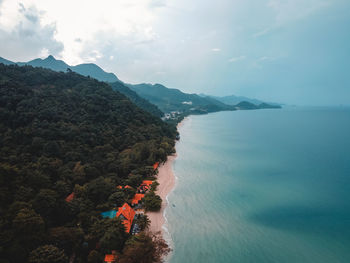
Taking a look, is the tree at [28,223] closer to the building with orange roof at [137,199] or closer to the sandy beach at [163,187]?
the sandy beach at [163,187]

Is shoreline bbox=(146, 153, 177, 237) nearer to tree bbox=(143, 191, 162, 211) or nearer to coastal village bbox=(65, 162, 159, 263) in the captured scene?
tree bbox=(143, 191, 162, 211)

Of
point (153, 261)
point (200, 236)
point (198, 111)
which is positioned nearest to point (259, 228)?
point (200, 236)

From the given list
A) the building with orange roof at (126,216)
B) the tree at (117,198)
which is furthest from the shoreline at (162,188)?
the tree at (117,198)

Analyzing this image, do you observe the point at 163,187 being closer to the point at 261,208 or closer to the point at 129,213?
the point at 129,213

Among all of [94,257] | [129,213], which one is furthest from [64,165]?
[94,257]

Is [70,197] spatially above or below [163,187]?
above

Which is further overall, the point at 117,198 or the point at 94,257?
the point at 117,198

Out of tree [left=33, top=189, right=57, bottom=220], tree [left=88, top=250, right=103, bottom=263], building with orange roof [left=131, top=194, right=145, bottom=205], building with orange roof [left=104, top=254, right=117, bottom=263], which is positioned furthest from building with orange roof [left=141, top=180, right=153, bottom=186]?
tree [left=88, top=250, right=103, bottom=263]
